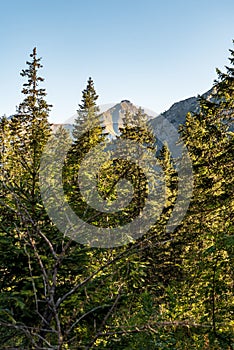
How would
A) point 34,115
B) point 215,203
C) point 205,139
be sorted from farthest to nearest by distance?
point 34,115 → point 205,139 → point 215,203

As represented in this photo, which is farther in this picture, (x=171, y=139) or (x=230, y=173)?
(x=171, y=139)

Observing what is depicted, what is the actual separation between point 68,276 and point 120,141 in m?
19.7

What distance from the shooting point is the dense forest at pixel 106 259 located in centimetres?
280

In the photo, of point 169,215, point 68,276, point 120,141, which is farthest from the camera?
point 120,141

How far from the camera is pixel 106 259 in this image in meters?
9.04

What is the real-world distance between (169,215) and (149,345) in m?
14.4

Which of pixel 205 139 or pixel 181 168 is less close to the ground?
pixel 205 139

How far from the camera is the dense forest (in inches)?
110

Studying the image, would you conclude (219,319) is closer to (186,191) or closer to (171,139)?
(186,191)

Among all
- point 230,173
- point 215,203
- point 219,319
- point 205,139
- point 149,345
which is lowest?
point 219,319

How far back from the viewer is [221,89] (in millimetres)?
10867

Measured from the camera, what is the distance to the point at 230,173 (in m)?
9.39

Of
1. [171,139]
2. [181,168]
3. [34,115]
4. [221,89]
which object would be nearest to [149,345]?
[221,89]

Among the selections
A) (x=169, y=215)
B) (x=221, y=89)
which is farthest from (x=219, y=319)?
(x=169, y=215)
